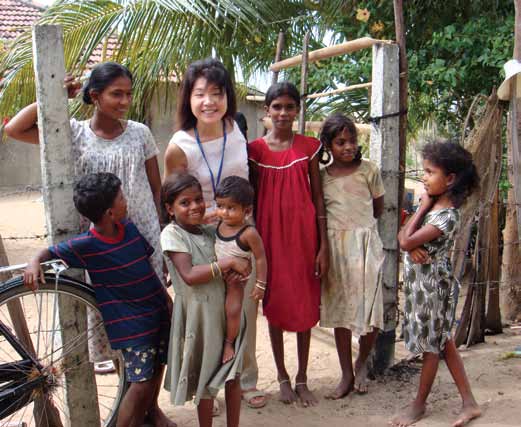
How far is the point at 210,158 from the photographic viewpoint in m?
2.84

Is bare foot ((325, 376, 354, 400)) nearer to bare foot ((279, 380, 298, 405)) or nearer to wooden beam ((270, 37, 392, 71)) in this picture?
bare foot ((279, 380, 298, 405))

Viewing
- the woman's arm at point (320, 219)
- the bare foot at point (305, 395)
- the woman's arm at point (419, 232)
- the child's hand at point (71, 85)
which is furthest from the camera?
the bare foot at point (305, 395)

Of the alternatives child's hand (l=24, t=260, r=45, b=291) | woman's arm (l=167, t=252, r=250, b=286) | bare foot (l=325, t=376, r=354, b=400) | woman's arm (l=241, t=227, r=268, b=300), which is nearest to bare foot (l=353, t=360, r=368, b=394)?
bare foot (l=325, t=376, r=354, b=400)

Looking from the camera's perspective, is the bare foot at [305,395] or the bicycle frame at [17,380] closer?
the bicycle frame at [17,380]

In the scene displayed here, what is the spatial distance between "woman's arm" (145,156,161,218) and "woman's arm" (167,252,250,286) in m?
0.45

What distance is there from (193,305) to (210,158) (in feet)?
2.40

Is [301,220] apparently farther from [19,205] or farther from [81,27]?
[19,205]

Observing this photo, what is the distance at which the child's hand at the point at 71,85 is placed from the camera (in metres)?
2.67

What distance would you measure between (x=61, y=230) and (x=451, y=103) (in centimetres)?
432

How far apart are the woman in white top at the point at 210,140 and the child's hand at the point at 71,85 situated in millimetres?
484

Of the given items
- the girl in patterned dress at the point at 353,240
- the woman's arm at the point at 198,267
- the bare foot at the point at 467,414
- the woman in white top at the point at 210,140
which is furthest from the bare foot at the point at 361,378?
the woman's arm at the point at 198,267

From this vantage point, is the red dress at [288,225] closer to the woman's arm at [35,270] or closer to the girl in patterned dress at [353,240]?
the girl in patterned dress at [353,240]

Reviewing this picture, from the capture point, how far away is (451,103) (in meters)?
5.79

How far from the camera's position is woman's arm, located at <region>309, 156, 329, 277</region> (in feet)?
10.2
